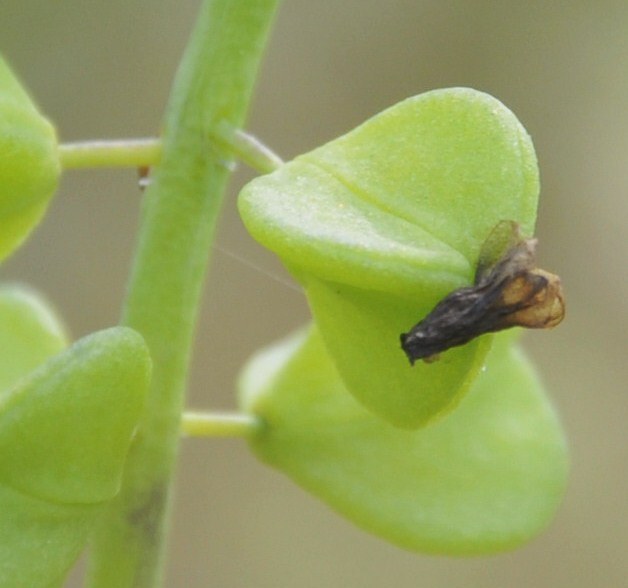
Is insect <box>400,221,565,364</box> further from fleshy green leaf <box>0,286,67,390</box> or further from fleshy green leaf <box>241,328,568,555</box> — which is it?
fleshy green leaf <box>0,286,67,390</box>

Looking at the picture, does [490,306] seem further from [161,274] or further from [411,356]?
[161,274]

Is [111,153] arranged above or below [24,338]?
above

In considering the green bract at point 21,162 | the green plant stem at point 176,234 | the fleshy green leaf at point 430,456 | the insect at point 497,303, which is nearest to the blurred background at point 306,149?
the fleshy green leaf at point 430,456

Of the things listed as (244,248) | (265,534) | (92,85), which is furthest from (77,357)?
(92,85)

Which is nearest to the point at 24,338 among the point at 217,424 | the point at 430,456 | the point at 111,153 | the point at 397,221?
the point at 217,424

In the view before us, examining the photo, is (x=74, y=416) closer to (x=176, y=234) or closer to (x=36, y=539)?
(x=36, y=539)

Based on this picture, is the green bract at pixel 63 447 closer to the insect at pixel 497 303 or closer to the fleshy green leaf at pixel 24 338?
the insect at pixel 497 303
